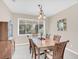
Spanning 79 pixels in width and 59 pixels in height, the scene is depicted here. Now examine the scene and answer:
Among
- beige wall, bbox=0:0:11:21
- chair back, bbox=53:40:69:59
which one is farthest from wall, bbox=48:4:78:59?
beige wall, bbox=0:0:11:21

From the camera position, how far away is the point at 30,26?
839 centimetres

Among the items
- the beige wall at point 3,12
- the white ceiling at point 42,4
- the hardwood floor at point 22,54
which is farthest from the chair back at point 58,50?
the beige wall at point 3,12

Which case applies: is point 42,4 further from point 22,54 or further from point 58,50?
point 58,50

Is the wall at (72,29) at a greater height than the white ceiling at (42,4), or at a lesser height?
lesser

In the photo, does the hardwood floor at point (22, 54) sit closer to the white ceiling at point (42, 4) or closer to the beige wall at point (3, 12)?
the beige wall at point (3, 12)

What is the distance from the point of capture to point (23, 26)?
8.16 meters

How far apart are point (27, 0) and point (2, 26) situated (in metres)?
1.97

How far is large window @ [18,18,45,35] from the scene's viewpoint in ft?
26.4

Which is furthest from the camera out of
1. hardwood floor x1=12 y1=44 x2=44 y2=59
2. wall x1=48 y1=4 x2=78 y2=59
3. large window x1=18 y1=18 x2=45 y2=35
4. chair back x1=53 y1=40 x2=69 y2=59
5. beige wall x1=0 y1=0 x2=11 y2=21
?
large window x1=18 y1=18 x2=45 y2=35

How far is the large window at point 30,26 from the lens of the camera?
8059mm

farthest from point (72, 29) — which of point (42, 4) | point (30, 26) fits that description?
point (30, 26)

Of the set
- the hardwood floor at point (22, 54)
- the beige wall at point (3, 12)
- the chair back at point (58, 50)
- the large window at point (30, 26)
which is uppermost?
the beige wall at point (3, 12)

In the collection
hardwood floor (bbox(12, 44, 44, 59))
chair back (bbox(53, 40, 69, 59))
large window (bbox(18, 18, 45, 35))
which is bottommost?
hardwood floor (bbox(12, 44, 44, 59))

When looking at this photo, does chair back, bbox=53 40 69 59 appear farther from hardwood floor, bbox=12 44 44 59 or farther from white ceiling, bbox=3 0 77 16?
white ceiling, bbox=3 0 77 16
